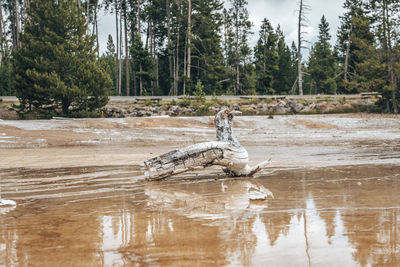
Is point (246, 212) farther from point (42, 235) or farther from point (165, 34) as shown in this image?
point (165, 34)

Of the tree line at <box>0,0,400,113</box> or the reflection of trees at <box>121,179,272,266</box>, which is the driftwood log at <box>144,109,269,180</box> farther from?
the tree line at <box>0,0,400,113</box>

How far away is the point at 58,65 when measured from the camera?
20.8 metres

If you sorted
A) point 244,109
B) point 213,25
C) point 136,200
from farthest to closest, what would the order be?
point 213,25 → point 244,109 → point 136,200

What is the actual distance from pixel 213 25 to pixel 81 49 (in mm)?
21677

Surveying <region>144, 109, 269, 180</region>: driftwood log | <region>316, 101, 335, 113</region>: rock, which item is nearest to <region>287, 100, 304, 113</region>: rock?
<region>316, 101, 335, 113</region>: rock

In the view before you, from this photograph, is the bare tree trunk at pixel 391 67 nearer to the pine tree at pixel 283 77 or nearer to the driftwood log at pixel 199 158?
the driftwood log at pixel 199 158

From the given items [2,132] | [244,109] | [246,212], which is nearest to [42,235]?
[246,212]

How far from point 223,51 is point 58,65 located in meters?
25.9

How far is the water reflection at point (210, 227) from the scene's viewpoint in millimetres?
2891

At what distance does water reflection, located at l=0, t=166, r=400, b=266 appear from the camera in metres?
2.89

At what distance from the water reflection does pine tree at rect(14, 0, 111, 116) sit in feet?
49.8

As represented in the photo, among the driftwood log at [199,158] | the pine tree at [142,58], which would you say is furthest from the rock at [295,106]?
the driftwood log at [199,158]

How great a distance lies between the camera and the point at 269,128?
20.0 m

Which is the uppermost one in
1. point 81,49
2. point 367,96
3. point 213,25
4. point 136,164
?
point 213,25
